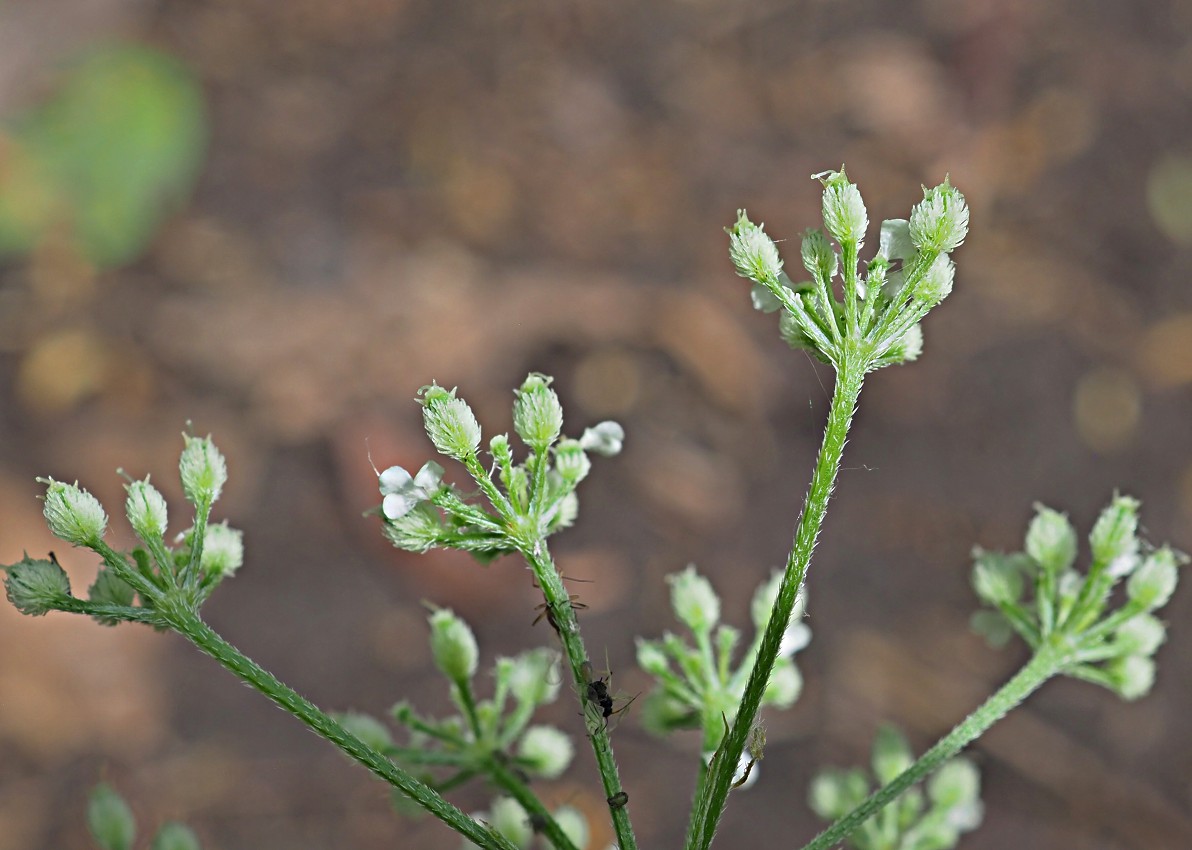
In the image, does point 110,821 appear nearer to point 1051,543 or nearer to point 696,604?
point 696,604

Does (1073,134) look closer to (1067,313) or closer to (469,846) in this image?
(1067,313)

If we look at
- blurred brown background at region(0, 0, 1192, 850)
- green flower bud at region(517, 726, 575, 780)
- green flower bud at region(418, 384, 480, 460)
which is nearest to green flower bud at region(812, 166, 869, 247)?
green flower bud at region(418, 384, 480, 460)

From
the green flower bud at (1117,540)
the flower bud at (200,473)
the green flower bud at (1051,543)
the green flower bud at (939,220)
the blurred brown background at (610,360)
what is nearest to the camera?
the green flower bud at (939,220)

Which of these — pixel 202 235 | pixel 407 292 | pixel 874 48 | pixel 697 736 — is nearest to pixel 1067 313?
pixel 874 48

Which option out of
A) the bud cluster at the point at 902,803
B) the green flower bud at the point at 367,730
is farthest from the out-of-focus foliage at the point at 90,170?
the bud cluster at the point at 902,803

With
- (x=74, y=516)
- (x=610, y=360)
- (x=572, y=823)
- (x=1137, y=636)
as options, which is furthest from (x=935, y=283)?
(x=610, y=360)

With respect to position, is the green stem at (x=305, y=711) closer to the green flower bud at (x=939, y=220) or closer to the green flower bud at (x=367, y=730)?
Answer: the green flower bud at (x=367, y=730)

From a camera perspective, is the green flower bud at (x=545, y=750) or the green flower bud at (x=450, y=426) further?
the green flower bud at (x=545, y=750)
